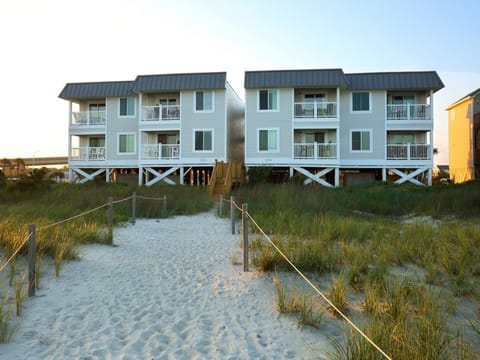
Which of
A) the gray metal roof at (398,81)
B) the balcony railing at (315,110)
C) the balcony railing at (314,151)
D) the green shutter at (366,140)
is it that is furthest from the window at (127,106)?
the green shutter at (366,140)

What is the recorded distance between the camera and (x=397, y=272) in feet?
20.8

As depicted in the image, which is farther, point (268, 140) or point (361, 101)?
point (361, 101)

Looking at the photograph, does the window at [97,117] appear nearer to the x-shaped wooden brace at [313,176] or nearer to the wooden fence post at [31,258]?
the x-shaped wooden brace at [313,176]

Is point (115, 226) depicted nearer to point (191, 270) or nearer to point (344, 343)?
point (191, 270)

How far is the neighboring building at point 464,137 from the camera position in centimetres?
2905

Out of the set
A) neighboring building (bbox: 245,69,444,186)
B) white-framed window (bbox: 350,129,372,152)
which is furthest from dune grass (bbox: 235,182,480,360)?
white-framed window (bbox: 350,129,372,152)

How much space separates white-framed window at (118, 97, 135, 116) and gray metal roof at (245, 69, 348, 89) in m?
9.15

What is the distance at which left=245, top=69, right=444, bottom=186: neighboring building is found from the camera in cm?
2525

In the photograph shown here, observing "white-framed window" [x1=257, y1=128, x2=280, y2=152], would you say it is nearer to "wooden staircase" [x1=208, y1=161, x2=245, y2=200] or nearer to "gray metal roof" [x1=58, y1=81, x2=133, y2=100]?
"wooden staircase" [x1=208, y1=161, x2=245, y2=200]

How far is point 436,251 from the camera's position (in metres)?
6.88

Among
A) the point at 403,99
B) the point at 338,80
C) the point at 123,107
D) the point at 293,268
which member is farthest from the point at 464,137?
the point at 293,268

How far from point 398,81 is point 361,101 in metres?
2.64

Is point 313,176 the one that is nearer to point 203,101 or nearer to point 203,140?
point 203,140

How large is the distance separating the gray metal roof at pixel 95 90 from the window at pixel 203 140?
255 inches
